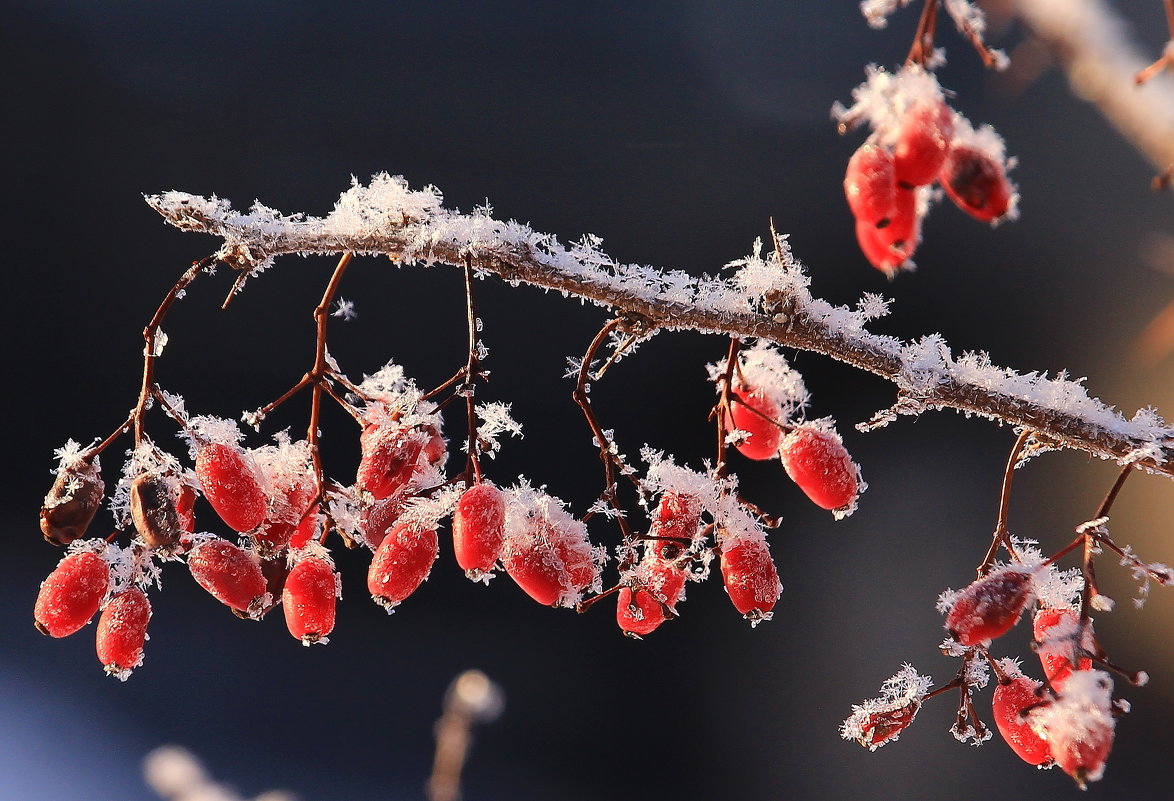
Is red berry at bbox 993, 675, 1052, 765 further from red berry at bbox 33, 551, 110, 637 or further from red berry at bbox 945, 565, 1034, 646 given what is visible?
red berry at bbox 33, 551, 110, 637

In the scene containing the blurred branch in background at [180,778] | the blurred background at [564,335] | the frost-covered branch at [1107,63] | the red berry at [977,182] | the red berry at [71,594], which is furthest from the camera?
the blurred branch in background at [180,778]

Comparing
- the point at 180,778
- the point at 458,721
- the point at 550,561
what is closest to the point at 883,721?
the point at 550,561

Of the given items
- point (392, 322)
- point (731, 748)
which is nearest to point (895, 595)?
point (731, 748)

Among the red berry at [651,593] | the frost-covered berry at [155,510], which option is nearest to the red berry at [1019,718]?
the red berry at [651,593]

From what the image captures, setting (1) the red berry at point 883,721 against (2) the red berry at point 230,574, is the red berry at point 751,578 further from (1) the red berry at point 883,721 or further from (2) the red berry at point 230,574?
(2) the red berry at point 230,574

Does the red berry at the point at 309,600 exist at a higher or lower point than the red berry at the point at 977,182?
lower

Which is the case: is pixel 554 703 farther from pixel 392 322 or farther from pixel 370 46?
pixel 370 46
